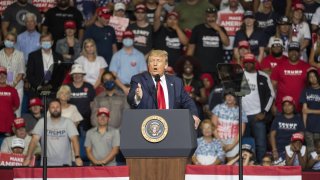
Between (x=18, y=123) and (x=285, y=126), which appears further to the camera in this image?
(x=285, y=126)

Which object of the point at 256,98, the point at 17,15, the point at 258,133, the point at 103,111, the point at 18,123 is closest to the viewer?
the point at 103,111

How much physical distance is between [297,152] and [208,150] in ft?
4.25

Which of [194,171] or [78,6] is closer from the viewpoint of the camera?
[194,171]

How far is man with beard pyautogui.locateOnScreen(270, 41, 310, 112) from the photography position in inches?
696

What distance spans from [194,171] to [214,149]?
2646 millimetres

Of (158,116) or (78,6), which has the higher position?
(78,6)

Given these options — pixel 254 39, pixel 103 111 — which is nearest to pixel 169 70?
pixel 103 111

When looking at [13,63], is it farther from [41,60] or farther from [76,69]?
[76,69]

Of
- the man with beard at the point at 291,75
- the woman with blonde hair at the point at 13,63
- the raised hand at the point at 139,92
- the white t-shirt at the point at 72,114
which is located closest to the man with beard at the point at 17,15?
the woman with blonde hair at the point at 13,63

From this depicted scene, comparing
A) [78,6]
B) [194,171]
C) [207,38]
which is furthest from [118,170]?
[78,6]

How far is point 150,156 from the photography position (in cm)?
991

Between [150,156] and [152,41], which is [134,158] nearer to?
[150,156]

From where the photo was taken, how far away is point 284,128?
16.7 meters

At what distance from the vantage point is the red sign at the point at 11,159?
A: 14.9 metres
